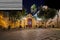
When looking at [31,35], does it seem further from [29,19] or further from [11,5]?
[11,5]

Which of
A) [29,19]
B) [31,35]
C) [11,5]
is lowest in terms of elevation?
[31,35]

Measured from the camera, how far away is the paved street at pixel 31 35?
1.53 meters

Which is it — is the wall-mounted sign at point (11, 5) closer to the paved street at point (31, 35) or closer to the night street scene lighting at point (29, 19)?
the night street scene lighting at point (29, 19)

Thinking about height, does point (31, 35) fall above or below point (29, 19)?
below

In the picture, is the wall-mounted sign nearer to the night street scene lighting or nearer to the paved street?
the night street scene lighting

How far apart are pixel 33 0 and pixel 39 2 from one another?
64 mm

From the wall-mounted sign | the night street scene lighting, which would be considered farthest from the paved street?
the wall-mounted sign

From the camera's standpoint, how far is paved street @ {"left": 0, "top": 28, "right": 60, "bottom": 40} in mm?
1526

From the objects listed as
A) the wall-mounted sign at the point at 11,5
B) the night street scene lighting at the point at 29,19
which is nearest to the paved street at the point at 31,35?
the night street scene lighting at the point at 29,19

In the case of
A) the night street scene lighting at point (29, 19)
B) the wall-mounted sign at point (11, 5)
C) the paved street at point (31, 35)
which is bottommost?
the paved street at point (31, 35)

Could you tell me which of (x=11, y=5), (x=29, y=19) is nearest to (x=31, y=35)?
(x=29, y=19)

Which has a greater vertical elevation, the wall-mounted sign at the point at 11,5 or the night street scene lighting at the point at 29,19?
the wall-mounted sign at the point at 11,5

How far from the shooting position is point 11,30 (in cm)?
155

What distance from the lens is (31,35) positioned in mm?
1535
